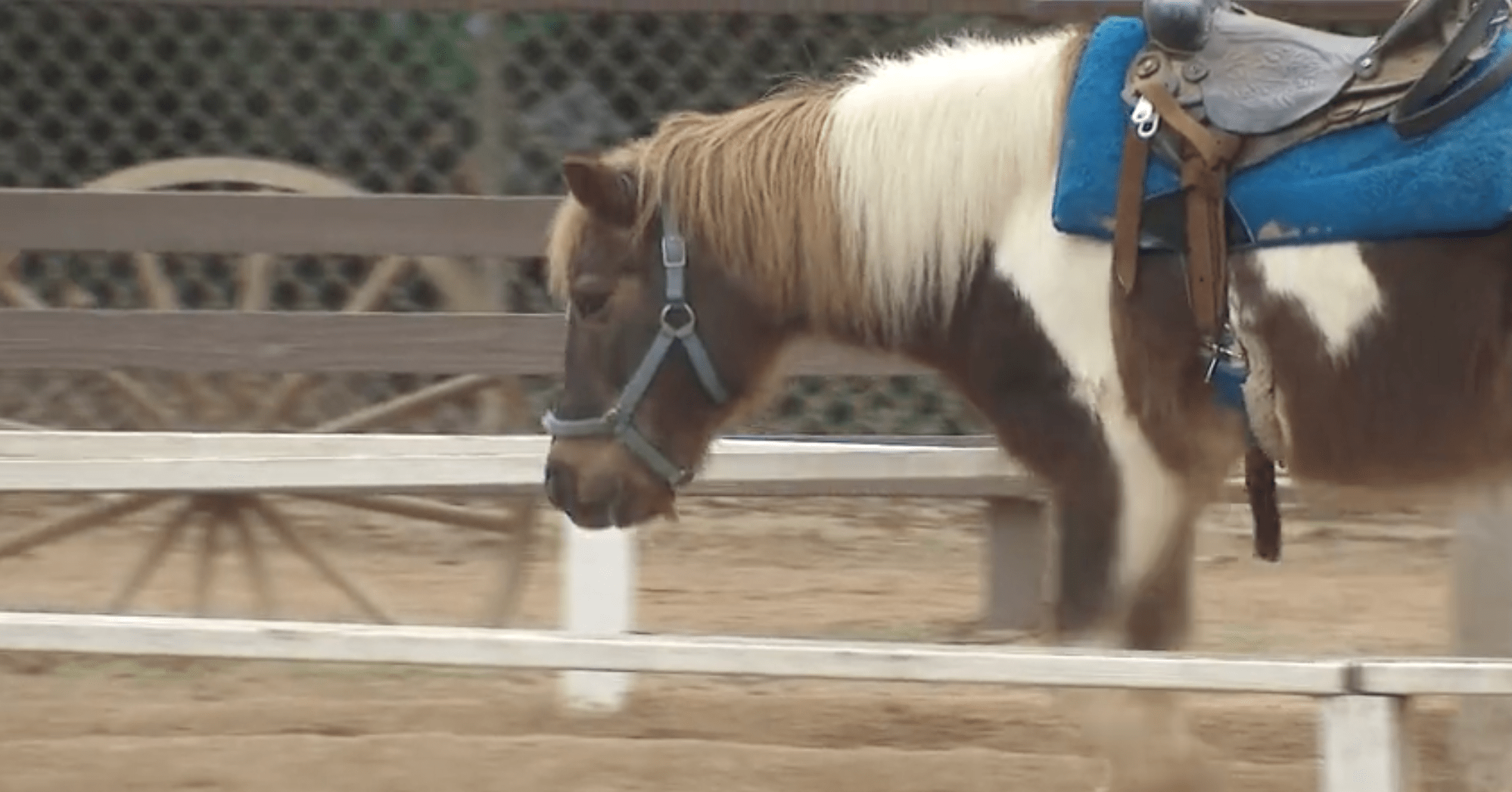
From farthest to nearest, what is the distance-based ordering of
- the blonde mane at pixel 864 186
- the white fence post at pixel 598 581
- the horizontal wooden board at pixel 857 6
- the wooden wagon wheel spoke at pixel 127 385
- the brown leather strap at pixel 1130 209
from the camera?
the wooden wagon wheel spoke at pixel 127 385 → the horizontal wooden board at pixel 857 6 → the white fence post at pixel 598 581 → the blonde mane at pixel 864 186 → the brown leather strap at pixel 1130 209

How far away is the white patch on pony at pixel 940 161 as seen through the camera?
131 inches

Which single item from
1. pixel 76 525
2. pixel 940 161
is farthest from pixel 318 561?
pixel 940 161

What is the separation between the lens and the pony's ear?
3.45 meters

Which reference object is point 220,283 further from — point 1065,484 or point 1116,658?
point 1116,658

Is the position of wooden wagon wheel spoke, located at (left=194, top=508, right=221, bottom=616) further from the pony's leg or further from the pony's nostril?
the pony's leg

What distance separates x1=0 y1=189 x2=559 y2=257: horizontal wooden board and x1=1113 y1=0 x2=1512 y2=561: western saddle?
231 cm

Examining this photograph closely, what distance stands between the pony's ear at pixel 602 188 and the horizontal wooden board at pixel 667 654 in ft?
2.94

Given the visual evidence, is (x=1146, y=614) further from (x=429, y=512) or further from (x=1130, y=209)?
(x=429, y=512)

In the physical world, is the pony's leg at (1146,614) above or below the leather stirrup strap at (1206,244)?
below

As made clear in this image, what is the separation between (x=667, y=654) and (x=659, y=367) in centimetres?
83

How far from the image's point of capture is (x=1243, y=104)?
3141 mm

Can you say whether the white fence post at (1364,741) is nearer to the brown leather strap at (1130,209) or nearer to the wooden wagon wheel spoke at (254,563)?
the brown leather strap at (1130,209)

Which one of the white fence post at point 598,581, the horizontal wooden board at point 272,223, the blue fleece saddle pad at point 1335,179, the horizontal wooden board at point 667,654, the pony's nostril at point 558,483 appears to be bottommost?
the white fence post at point 598,581

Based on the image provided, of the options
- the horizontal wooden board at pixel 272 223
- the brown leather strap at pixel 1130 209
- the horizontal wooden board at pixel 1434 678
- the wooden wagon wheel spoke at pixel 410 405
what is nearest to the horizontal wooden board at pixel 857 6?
the horizontal wooden board at pixel 272 223
